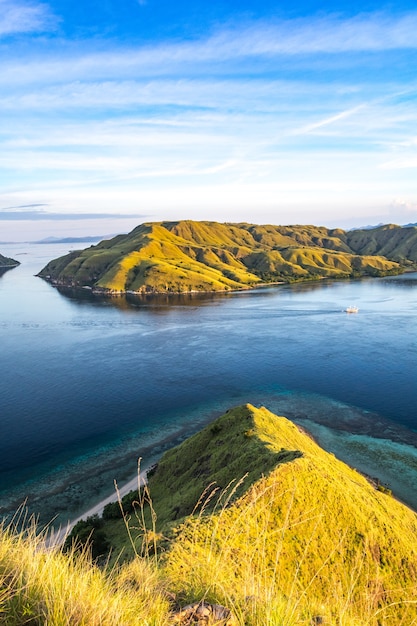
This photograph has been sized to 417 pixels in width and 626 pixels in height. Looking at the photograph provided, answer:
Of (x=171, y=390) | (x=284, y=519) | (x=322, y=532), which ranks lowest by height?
(x=171, y=390)

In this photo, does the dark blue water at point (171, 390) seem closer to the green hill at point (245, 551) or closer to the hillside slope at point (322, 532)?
the green hill at point (245, 551)

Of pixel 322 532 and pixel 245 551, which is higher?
pixel 245 551

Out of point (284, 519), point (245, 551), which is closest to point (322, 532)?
point (284, 519)

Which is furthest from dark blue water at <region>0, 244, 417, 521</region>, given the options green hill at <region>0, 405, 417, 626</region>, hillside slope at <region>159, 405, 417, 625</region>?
hillside slope at <region>159, 405, 417, 625</region>

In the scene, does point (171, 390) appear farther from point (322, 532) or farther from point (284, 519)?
point (322, 532)

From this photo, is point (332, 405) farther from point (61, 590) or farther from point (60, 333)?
point (60, 333)
